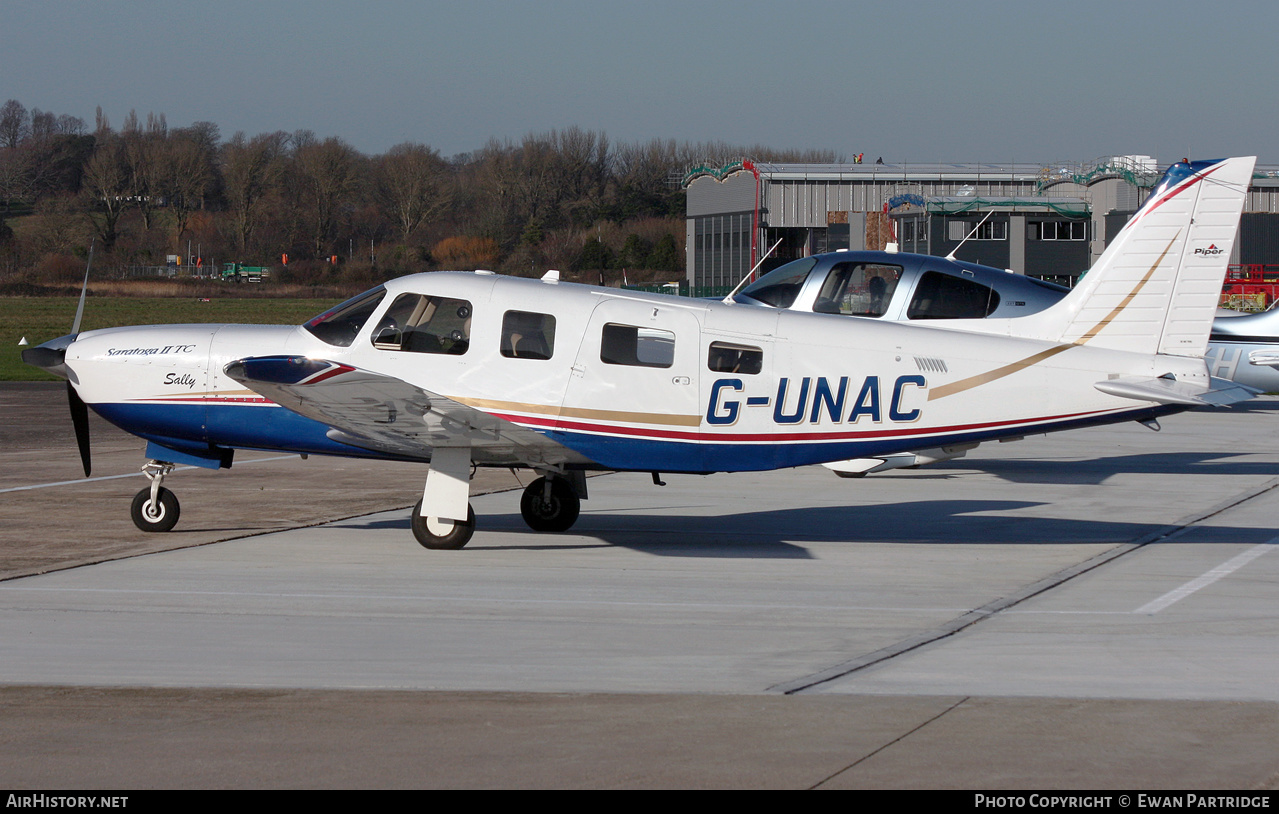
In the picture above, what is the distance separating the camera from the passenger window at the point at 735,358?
422 inches

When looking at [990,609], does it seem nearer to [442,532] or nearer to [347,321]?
[442,532]

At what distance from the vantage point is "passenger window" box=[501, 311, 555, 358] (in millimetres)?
10836

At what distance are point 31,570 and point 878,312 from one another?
965cm

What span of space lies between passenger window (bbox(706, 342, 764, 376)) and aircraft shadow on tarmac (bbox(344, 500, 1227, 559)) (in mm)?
1646

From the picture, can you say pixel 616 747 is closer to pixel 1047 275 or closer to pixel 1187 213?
pixel 1187 213

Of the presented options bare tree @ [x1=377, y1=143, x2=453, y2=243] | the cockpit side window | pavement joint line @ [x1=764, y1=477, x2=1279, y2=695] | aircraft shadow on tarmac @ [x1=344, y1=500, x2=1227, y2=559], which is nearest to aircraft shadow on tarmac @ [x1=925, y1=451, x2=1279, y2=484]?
pavement joint line @ [x1=764, y1=477, x2=1279, y2=695]

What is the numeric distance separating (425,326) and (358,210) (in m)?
87.3

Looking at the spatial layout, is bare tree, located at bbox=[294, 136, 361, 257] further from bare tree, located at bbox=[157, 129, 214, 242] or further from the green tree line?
bare tree, located at bbox=[157, 129, 214, 242]

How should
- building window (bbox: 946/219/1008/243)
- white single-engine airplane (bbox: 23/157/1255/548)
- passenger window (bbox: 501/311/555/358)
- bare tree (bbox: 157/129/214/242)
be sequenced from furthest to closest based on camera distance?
bare tree (bbox: 157/129/214/242) < building window (bbox: 946/219/1008/243) < passenger window (bbox: 501/311/555/358) < white single-engine airplane (bbox: 23/157/1255/548)

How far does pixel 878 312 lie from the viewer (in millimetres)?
15383

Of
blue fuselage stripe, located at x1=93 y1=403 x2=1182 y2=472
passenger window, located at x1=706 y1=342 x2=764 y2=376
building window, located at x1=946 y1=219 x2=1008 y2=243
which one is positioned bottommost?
blue fuselage stripe, located at x1=93 y1=403 x2=1182 y2=472

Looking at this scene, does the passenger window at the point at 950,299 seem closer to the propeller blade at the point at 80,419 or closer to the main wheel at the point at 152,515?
the main wheel at the point at 152,515

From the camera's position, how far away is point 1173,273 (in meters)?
11.2

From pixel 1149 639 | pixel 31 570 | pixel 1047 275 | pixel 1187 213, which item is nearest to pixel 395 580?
pixel 31 570
